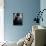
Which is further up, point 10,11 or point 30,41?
point 10,11

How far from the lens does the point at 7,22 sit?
5297 mm

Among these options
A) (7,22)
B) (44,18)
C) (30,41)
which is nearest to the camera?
(30,41)

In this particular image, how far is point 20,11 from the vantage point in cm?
536

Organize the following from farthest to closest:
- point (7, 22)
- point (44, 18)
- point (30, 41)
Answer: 1. point (7, 22)
2. point (44, 18)
3. point (30, 41)

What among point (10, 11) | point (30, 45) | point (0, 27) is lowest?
point (30, 45)

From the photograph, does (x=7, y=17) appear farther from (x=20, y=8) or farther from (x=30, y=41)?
(x=30, y=41)

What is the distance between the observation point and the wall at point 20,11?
17.4 feet

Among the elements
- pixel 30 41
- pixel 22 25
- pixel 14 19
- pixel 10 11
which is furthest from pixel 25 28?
pixel 30 41

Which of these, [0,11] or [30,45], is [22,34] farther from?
[30,45]

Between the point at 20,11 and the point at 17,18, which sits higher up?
the point at 20,11

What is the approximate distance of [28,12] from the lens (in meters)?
5.37

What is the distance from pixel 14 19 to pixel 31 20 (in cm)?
70

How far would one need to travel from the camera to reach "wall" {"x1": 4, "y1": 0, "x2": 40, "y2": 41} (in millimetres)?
5293

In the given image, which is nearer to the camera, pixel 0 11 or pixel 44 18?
pixel 44 18
